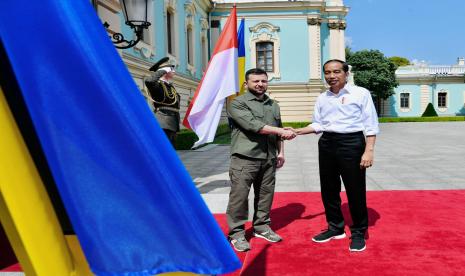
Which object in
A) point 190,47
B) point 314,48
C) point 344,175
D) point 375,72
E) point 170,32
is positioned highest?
point 314,48

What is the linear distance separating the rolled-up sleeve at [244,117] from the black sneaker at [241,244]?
993 millimetres

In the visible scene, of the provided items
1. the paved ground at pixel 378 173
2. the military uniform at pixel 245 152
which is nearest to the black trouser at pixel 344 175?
the military uniform at pixel 245 152

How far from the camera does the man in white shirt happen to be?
3.42 meters

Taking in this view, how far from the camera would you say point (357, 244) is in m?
3.46

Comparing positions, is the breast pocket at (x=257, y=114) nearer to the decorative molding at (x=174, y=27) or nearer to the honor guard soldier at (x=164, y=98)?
the honor guard soldier at (x=164, y=98)

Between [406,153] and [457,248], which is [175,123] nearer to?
[457,248]

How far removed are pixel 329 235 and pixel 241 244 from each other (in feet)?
2.78

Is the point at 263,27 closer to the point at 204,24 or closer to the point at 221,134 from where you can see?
the point at 204,24

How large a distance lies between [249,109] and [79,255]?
2.68 m

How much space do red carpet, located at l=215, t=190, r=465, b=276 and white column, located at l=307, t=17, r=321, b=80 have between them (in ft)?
73.4

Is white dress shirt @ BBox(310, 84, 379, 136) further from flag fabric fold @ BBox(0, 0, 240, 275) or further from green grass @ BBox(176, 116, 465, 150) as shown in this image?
green grass @ BBox(176, 116, 465, 150)

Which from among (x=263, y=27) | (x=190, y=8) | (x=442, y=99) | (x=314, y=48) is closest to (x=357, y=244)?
(x=190, y=8)

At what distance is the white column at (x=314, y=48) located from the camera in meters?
26.7

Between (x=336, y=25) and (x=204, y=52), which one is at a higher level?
(x=336, y=25)
